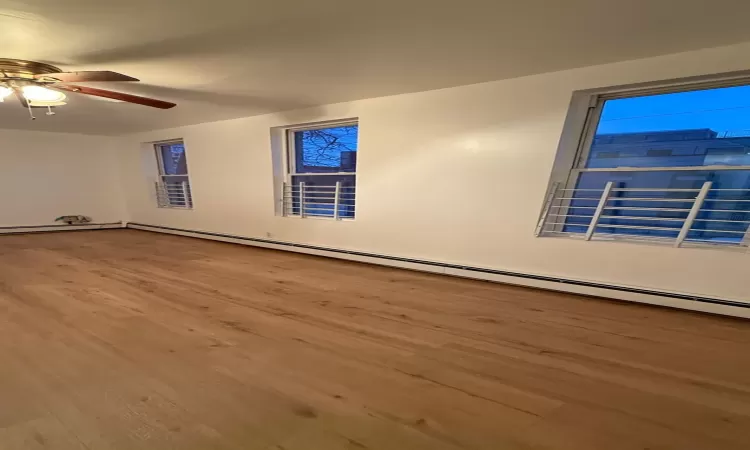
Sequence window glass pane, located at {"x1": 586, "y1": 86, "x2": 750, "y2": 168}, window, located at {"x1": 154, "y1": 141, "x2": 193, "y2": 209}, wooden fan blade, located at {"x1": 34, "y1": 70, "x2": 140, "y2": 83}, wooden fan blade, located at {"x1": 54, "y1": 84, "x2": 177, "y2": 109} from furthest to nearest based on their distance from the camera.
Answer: window, located at {"x1": 154, "y1": 141, "x2": 193, "y2": 209}, wooden fan blade, located at {"x1": 54, "y1": 84, "x2": 177, "y2": 109}, window glass pane, located at {"x1": 586, "y1": 86, "x2": 750, "y2": 168}, wooden fan blade, located at {"x1": 34, "y1": 70, "x2": 140, "y2": 83}

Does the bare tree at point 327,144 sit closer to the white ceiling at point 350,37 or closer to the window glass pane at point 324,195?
the window glass pane at point 324,195

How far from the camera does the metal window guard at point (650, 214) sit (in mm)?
2277

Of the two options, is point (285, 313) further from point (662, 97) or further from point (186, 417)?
point (662, 97)

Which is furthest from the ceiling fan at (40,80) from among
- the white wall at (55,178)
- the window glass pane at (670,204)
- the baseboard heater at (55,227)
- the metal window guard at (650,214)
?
the baseboard heater at (55,227)

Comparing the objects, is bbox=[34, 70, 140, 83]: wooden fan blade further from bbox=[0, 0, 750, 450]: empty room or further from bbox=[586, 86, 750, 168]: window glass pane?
bbox=[586, 86, 750, 168]: window glass pane

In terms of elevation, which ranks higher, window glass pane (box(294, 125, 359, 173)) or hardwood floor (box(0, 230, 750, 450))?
window glass pane (box(294, 125, 359, 173))

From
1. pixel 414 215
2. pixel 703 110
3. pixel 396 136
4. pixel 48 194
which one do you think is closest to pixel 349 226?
pixel 414 215

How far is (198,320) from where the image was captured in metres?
2.04

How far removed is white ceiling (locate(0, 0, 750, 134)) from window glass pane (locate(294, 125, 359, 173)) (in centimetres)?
103

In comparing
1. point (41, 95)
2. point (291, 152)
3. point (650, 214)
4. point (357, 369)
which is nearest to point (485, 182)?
point (650, 214)

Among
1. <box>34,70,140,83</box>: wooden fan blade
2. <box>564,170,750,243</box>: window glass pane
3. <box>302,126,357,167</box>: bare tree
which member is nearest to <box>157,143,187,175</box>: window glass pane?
<box>302,126,357,167</box>: bare tree

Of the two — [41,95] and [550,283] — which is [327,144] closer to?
[41,95]

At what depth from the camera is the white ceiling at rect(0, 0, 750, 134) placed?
163 cm

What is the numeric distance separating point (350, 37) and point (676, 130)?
2.41 metres
